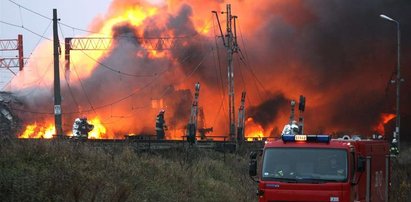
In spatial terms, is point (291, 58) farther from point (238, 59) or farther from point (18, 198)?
point (18, 198)

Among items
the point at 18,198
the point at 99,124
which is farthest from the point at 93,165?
the point at 99,124

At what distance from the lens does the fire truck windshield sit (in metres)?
11.4

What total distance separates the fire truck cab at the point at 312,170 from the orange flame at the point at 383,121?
1422 inches

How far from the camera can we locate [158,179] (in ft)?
52.0

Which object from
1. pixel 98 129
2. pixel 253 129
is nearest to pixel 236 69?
pixel 253 129

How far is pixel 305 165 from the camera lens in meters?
11.6

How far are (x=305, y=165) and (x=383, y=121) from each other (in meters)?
37.8

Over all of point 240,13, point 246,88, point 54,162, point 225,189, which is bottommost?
point 225,189

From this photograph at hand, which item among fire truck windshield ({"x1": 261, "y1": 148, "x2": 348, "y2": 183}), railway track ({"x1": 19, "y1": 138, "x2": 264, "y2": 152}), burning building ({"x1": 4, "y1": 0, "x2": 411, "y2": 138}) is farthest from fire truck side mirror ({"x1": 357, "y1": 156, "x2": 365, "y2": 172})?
burning building ({"x1": 4, "y1": 0, "x2": 411, "y2": 138})

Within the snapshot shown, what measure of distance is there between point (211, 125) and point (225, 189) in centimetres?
3205

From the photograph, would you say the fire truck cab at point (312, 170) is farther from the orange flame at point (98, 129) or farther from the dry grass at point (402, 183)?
the orange flame at point (98, 129)

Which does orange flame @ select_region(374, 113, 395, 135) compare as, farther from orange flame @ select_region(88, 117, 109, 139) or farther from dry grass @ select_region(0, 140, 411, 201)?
dry grass @ select_region(0, 140, 411, 201)

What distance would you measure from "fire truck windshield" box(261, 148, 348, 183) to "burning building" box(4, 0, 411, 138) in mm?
33862

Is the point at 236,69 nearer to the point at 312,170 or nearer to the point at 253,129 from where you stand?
the point at 253,129
